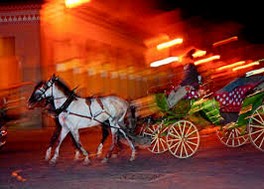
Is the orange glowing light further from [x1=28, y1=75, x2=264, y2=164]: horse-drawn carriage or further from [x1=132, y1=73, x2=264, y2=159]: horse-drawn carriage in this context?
[x1=132, y1=73, x2=264, y2=159]: horse-drawn carriage

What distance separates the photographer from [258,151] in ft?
39.8

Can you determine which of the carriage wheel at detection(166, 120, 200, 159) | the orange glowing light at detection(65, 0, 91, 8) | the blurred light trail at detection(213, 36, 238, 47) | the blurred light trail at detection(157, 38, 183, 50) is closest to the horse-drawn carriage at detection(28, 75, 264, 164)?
the carriage wheel at detection(166, 120, 200, 159)

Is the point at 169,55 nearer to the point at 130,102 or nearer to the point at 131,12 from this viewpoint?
the point at 131,12

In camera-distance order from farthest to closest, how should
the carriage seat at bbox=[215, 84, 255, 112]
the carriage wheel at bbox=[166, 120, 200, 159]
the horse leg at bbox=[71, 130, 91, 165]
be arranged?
the carriage seat at bbox=[215, 84, 255, 112] < the carriage wheel at bbox=[166, 120, 200, 159] < the horse leg at bbox=[71, 130, 91, 165]

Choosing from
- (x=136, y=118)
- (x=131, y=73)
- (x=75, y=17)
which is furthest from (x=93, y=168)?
(x=131, y=73)

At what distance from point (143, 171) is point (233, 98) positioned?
3.11 m

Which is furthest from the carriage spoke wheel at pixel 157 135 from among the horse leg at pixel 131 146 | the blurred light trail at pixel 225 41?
the blurred light trail at pixel 225 41

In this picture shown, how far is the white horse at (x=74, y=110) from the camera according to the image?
441 inches

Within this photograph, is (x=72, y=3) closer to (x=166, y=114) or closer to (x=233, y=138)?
(x=166, y=114)

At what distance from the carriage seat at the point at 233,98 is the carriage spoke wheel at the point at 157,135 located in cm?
144

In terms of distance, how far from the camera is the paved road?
8828mm

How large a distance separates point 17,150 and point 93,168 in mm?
4303

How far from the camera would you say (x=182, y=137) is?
1131 cm

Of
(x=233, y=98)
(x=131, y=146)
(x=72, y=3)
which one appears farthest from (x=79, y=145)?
(x=72, y=3)
